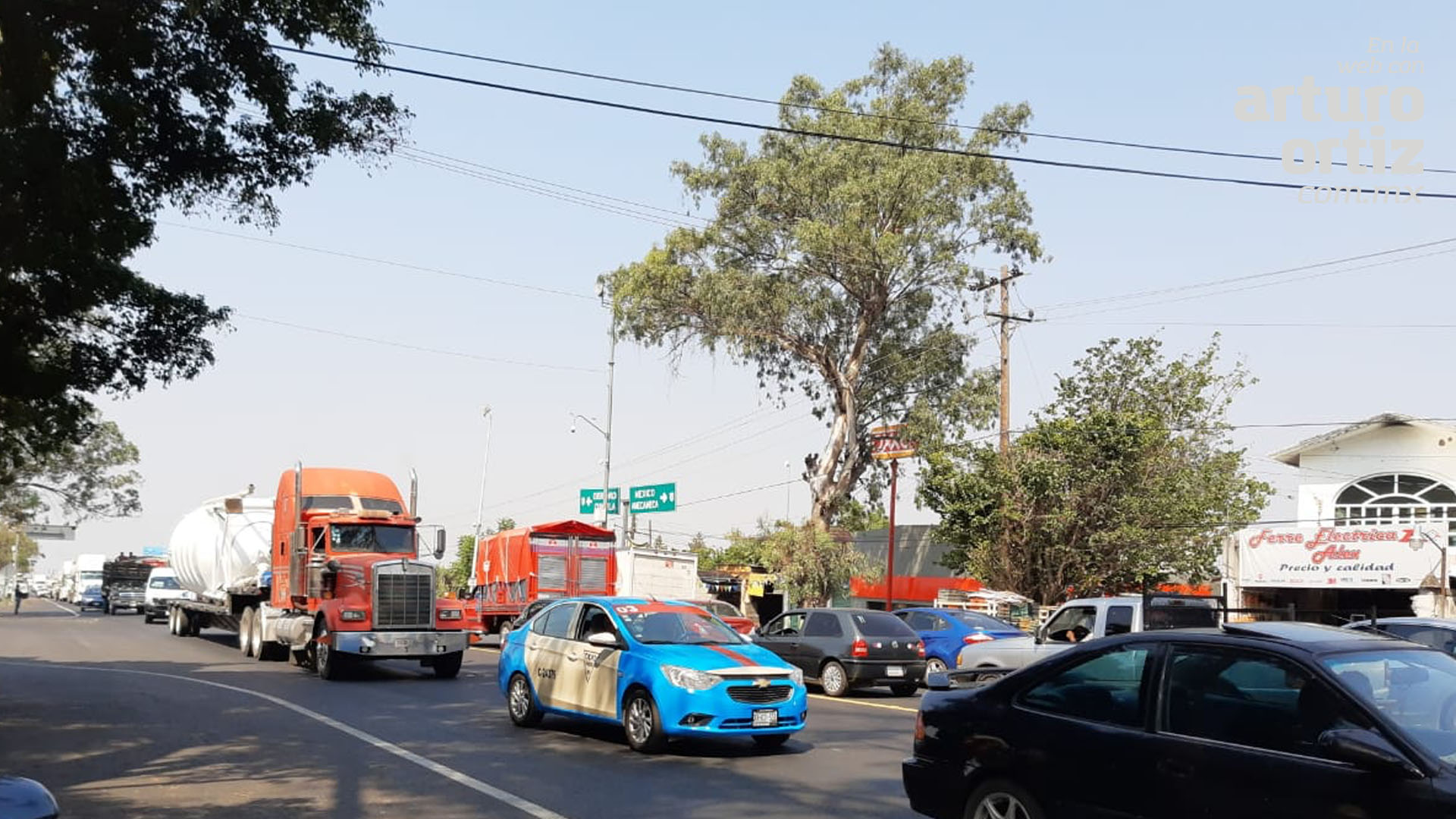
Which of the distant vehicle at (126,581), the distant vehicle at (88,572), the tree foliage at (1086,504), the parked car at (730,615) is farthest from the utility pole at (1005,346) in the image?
the distant vehicle at (88,572)

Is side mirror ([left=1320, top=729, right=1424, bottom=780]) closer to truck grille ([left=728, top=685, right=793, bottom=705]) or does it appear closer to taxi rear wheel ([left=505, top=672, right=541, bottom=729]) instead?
truck grille ([left=728, top=685, right=793, bottom=705])

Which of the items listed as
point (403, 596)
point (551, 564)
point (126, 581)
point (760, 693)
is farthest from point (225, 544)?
point (126, 581)

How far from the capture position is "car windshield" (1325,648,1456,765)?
606 cm

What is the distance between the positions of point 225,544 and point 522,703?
64.4 feet

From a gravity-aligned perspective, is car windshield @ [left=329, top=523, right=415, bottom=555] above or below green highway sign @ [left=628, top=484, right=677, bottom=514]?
below

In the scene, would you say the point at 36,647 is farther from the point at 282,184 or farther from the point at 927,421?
the point at 927,421

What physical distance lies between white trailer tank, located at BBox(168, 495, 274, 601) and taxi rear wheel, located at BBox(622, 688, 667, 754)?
754 inches

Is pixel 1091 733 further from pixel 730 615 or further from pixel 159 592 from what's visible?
pixel 159 592

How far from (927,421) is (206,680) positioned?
28883 millimetres

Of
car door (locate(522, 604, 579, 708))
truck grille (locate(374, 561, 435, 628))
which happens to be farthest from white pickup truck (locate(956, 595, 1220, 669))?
truck grille (locate(374, 561, 435, 628))

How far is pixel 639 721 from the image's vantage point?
13305mm

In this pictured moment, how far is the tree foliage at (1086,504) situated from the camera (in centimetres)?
3738

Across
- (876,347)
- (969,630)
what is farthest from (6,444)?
(876,347)

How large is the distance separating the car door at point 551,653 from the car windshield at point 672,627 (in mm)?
876
